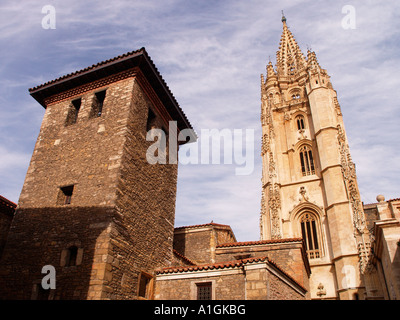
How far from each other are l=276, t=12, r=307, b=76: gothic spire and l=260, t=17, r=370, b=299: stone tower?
256 cm

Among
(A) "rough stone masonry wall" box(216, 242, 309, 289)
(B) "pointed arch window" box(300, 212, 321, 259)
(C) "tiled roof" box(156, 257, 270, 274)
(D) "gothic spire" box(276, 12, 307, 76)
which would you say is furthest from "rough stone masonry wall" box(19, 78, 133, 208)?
(D) "gothic spire" box(276, 12, 307, 76)

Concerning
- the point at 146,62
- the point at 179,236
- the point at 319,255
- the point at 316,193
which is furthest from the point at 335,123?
the point at 146,62

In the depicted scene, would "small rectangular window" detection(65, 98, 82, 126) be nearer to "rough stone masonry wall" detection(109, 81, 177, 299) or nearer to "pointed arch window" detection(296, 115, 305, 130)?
"rough stone masonry wall" detection(109, 81, 177, 299)

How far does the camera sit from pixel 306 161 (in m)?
31.6

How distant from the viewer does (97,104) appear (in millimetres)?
12703

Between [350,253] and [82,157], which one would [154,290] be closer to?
[82,157]

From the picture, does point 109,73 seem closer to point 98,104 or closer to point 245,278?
point 98,104

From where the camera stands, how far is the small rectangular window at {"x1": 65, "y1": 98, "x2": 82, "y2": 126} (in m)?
12.6

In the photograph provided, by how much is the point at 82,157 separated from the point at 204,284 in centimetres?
620

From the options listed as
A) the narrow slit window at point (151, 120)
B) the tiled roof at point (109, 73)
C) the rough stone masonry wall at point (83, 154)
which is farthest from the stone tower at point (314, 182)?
the rough stone masonry wall at point (83, 154)

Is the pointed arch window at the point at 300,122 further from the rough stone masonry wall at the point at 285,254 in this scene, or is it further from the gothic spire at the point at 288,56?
the rough stone masonry wall at the point at 285,254

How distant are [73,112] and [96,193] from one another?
15.1 feet

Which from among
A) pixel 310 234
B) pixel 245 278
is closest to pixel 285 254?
pixel 245 278
